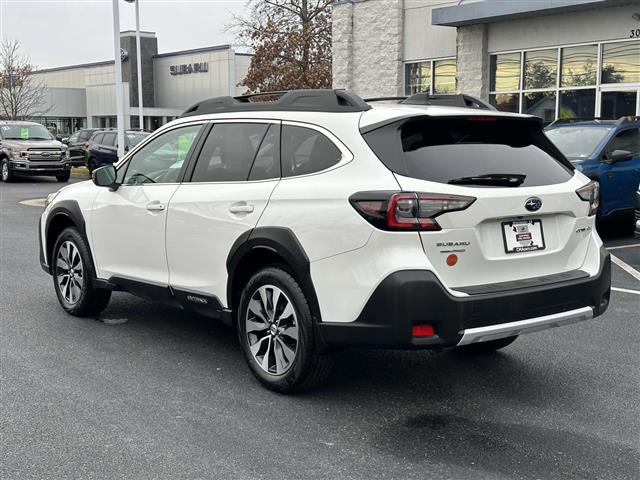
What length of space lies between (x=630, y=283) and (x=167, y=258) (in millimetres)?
5316

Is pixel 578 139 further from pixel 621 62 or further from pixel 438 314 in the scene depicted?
pixel 438 314

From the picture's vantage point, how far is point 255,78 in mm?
35219

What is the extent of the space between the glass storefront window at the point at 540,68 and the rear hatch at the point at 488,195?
1588 cm

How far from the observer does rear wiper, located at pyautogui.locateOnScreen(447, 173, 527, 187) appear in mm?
4223

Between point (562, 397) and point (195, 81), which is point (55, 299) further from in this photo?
point (195, 81)

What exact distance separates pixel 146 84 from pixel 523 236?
5314 cm

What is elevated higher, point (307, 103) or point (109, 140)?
point (307, 103)

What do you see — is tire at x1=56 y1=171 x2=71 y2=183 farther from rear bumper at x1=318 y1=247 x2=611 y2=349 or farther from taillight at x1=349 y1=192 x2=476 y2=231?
taillight at x1=349 y1=192 x2=476 y2=231

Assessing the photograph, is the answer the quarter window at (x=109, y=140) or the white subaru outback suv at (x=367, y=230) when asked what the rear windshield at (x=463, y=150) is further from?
the quarter window at (x=109, y=140)

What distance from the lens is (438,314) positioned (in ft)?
13.2

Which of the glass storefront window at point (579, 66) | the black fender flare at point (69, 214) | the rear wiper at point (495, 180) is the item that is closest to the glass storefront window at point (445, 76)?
the glass storefront window at point (579, 66)

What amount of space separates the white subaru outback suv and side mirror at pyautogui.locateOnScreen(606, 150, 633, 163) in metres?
6.52

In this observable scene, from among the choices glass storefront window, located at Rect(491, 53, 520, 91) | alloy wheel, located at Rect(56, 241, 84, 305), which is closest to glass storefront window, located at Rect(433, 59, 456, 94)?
glass storefront window, located at Rect(491, 53, 520, 91)

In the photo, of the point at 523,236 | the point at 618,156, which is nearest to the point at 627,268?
the point at 618,156
